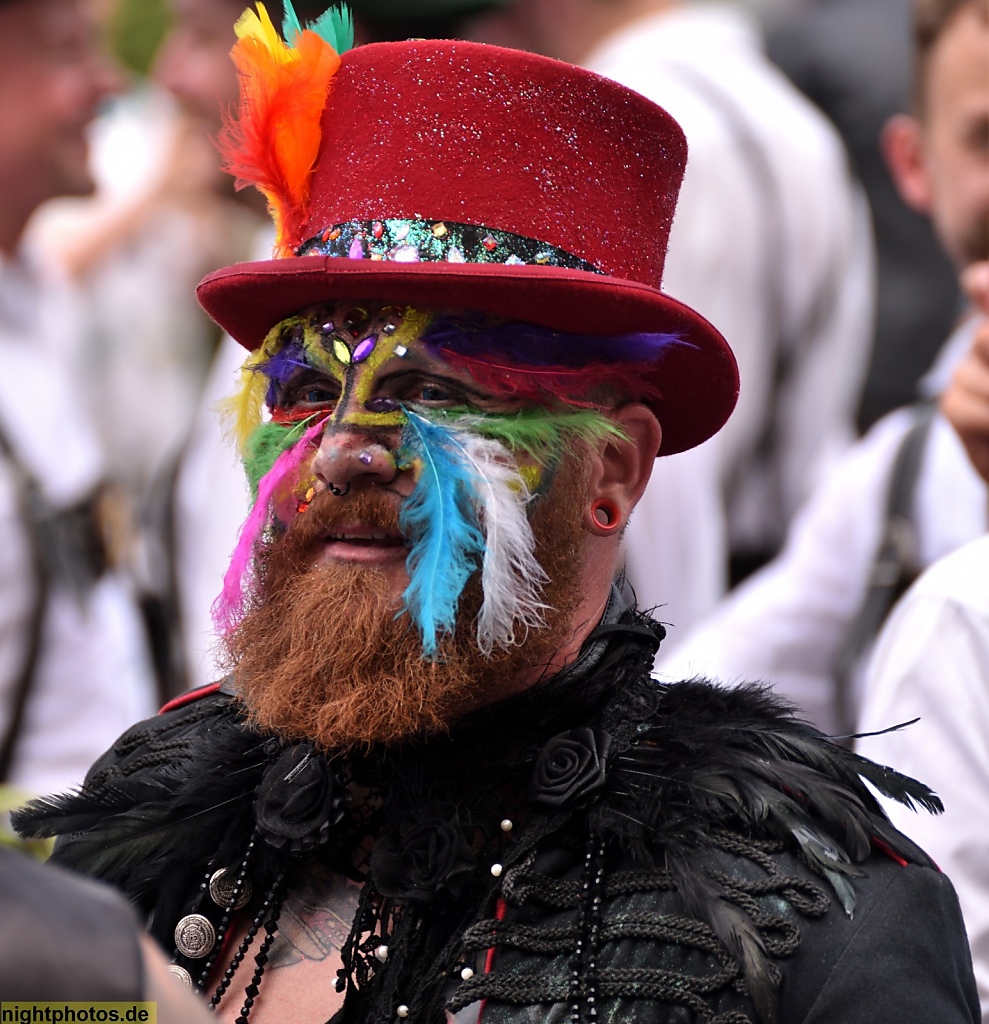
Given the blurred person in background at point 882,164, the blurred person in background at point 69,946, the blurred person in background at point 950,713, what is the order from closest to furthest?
the blurred person in background at point 69,946 → the blurred person in background at point 950,713 → the blurred person in background at point 882,164

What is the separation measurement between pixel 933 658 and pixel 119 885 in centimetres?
146

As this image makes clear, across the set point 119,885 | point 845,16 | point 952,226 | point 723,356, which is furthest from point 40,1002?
point 845,16

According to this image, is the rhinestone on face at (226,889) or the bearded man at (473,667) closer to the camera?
the bearded man at (473,667)

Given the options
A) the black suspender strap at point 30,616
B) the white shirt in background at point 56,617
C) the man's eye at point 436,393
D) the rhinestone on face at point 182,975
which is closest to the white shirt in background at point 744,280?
the white shirt in background at point 56,617

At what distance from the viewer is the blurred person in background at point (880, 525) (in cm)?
402

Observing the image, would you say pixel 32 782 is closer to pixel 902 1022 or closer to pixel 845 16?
pixel 902 1022

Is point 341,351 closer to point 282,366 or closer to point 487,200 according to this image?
point 282,366

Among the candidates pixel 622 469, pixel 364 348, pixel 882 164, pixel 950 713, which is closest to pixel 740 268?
Result: pixel 882 164

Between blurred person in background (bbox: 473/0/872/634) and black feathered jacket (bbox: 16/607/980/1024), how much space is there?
2181 millimetres

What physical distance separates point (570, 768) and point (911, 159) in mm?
2725

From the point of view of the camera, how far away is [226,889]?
2.53 metres

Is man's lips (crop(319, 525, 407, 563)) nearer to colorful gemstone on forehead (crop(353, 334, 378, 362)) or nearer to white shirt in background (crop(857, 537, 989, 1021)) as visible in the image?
colorful gemstone on forehead (crop(353, 334, 378, 362))

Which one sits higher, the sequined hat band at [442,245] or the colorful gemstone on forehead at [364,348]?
the sequined hat band at [442,245]

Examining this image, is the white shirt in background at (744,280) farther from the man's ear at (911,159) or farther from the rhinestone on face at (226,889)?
the rhinestone on face at (226,889)
